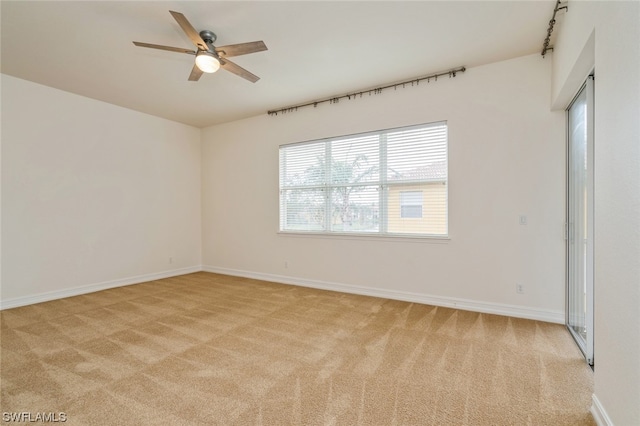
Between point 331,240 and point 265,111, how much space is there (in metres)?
2.60

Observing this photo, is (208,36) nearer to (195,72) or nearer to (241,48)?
(195,72)

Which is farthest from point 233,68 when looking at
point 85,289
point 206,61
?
point 85,289

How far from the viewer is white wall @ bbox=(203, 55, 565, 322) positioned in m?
3.23

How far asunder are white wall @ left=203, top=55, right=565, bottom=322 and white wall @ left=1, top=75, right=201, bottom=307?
8.46ft

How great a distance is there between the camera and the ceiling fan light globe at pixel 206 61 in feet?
8.82

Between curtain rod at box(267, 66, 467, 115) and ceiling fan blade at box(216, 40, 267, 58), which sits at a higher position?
curtain rod at box(267, 66, 467, 115)

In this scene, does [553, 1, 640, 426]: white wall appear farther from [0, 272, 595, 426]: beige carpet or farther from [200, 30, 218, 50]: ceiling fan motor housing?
[200, 30, 218, 50]: ceiling fan motor housing

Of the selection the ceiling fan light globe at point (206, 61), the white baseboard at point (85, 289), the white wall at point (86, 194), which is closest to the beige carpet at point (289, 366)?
the white baseboard at point (85, 289)

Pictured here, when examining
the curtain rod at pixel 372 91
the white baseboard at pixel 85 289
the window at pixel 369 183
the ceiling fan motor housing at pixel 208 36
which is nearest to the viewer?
the ceiling fan motor housing at pixel 208 36

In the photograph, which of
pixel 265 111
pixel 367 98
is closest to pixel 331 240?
pixel 367 98

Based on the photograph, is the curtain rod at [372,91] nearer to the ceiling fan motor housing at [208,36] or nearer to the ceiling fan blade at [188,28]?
the ceiling fan motor housing at [208,36]

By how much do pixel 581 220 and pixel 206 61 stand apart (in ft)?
12.5

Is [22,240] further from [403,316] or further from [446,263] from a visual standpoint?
[446,263]

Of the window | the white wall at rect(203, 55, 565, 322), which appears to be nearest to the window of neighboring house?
the window
